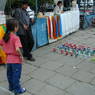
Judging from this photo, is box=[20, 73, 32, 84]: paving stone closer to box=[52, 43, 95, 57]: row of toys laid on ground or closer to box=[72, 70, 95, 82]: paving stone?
box=[72, 70, 95, 82]: paving stone

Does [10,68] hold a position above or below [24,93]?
above

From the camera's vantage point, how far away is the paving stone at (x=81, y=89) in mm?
3910

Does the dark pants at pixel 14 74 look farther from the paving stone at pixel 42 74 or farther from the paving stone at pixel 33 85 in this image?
the paving stone at pixel 42 74

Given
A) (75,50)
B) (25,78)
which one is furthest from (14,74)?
(75,50)

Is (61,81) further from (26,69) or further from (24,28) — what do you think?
(24,28)

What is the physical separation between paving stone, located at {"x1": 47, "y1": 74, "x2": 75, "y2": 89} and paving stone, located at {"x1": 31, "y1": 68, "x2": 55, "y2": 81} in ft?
0.49

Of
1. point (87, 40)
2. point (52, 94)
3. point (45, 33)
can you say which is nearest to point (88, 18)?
point (87, 40)

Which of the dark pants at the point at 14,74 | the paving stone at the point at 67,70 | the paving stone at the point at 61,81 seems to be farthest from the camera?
the paving stone at the point at 67,70

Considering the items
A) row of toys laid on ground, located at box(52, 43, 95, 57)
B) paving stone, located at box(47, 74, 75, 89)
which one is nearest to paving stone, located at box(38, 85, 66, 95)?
paving stone, located at box(47, 74, 75, 89)

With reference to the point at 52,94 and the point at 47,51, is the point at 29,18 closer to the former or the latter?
the point at 47,51

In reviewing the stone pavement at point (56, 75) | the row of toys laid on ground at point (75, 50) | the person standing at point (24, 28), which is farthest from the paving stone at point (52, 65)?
the row of toys laid on ground at point (75, 50)

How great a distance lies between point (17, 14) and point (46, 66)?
58.8 inches

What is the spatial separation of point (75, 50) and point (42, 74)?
1.89 metres

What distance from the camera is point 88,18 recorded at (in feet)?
33.3
